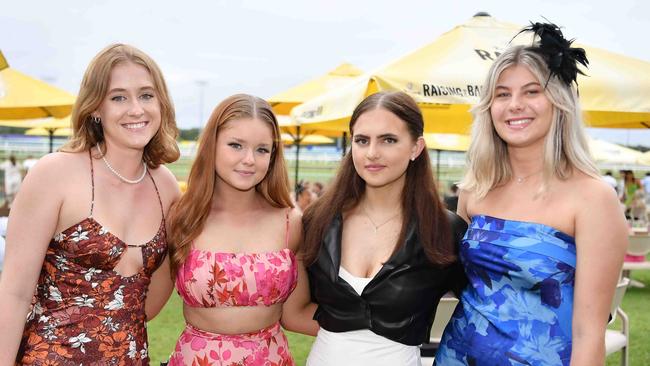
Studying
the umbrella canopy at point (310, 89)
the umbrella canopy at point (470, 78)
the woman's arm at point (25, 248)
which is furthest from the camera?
the umbrella canopy at point (310, 89)

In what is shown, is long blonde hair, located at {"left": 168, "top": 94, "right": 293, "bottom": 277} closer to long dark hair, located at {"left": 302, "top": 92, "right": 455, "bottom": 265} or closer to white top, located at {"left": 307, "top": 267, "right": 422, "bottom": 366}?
long dark hair, located at {"left": 302, "top": 92, "right": 455, "bottom": 265}

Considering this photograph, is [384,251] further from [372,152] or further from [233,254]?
[233,254]

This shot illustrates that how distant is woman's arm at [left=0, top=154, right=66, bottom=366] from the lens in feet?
7.86

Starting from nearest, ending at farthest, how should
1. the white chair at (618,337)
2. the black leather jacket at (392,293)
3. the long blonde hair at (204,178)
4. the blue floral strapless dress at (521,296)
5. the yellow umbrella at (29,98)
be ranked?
the blue floral strapless dress at (521,296) → the black leather jacket at (392,293) → the long blonde hair at (204,178) → the white chair at (618,337) → the yellow umbrella at (29,98)

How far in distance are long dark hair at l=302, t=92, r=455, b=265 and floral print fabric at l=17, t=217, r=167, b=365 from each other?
901 mm

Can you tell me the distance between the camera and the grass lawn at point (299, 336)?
255 inches

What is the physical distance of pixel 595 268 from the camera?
243 cm

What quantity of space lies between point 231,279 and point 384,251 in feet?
2.30

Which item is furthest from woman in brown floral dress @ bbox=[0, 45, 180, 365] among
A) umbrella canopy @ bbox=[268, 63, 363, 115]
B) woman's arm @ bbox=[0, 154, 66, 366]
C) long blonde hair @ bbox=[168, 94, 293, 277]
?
umbrella canopy @ bbox=[268, 63, 363, 115]

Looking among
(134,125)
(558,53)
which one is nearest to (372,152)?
(558,53)

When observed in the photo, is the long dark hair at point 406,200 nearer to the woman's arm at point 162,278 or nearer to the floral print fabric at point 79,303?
the woman's arm at point 162,278

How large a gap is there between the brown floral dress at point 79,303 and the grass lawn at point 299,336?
Result: 3788mm

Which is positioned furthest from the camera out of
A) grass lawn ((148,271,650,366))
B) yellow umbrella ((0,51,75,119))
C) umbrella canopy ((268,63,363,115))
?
umbrella canopy ((268,63,363,115))

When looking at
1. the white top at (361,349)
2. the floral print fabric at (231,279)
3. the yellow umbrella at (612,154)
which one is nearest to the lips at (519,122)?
the white top at (361,349)
